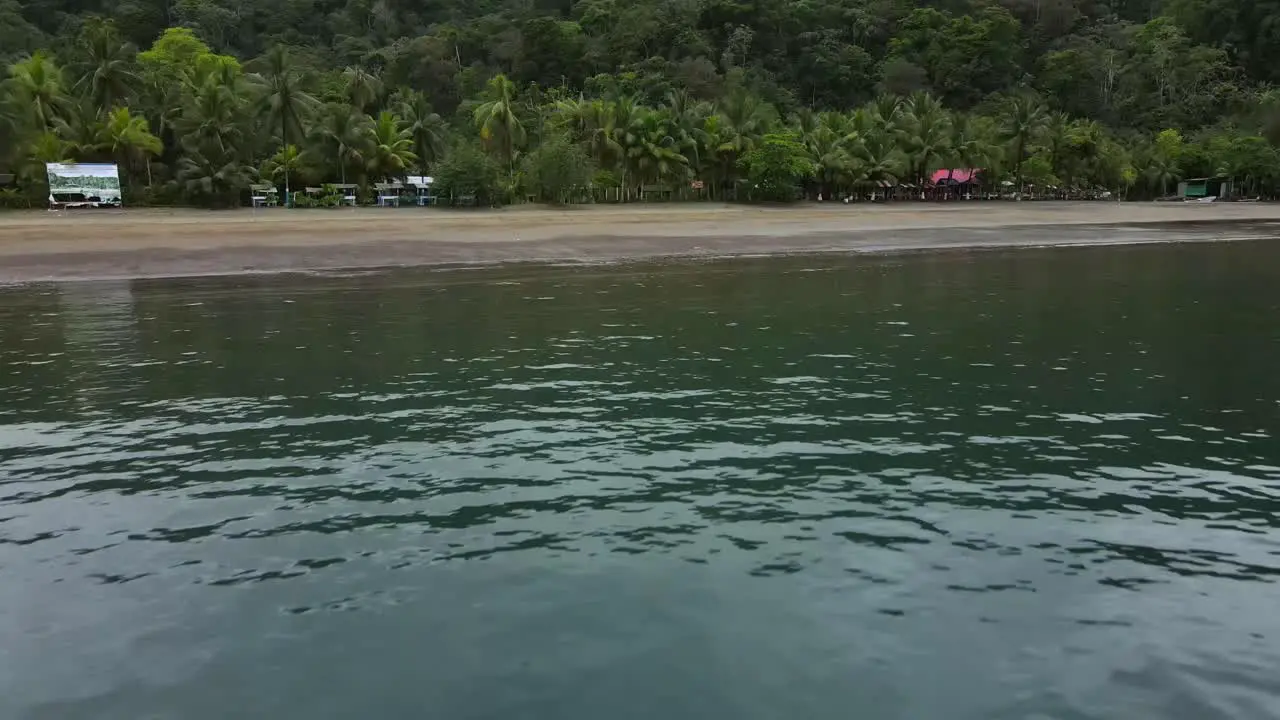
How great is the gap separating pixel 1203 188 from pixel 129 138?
98.9 m

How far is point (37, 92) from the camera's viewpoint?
61.5 metres

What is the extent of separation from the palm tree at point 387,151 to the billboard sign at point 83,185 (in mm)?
16553

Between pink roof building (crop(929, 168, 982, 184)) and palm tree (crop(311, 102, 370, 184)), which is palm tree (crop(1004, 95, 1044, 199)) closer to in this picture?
pink roof building (crop(929, 168, 982, 184))

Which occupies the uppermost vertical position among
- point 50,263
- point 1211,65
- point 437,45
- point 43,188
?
point 437,45

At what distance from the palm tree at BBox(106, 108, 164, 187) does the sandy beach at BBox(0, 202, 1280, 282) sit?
6.90 meters

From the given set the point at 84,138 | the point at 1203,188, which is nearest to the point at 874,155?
the point at 1203,188

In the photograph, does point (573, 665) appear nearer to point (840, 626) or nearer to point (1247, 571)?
point (840, 626)

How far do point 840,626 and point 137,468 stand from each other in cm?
902

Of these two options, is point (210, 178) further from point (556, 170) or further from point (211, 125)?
point (556, 170)

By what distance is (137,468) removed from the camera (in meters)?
12.0

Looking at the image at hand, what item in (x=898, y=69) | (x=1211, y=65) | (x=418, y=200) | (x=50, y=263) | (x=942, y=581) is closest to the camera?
(x=942, y=581)

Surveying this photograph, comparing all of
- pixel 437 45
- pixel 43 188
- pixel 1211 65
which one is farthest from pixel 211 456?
pixel 1211 65

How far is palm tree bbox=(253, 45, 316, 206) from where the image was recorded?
65812mm

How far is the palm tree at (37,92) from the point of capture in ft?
199
